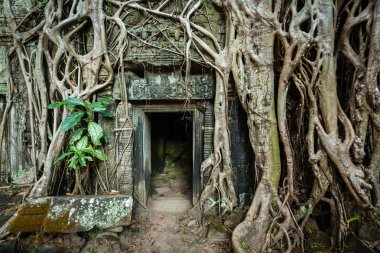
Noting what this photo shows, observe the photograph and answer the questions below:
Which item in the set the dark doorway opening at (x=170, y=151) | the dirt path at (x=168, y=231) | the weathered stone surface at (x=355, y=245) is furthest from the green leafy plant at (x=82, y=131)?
the weathered stone surface at (x=355, y=245)

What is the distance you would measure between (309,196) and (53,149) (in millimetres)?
3340

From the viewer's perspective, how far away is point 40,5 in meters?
3.04

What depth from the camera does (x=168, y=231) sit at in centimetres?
274

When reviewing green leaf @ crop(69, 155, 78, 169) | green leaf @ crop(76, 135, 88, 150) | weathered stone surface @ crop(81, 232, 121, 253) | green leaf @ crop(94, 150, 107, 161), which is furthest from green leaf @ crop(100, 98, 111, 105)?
weathered stone surface @ crop(81, 232, 121, 253)

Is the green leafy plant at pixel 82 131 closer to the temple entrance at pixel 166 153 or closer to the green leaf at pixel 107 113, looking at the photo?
the green leaf at pixel 107 113

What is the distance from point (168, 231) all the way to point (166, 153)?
283 cm

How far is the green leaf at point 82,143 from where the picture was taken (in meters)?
2.66

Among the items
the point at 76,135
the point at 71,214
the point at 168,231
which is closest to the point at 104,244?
the point at 71,214

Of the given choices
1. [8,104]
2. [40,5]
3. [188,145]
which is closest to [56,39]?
[40,5]

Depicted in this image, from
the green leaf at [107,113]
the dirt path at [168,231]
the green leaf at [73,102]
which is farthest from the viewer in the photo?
the green leaf at [107,113]

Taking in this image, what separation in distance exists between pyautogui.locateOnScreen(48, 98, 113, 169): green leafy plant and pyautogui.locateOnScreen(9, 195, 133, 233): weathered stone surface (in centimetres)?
48

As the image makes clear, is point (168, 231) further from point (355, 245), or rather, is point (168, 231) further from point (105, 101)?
point (355, 245)

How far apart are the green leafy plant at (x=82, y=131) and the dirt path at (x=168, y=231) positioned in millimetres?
1061

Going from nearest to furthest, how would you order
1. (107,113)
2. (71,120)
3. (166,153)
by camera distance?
(71,120) → (107,113) → (166,153)
